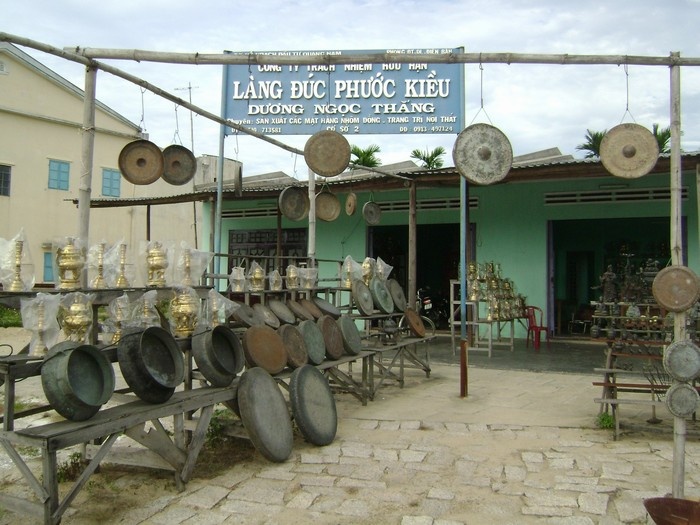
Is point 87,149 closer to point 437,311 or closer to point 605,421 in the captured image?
point 605,421

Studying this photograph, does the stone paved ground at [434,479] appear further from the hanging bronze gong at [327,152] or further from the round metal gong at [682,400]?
the hanging bronze gong at [327,152]

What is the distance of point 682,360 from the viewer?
4.15 meters

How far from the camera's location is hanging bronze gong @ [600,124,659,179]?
16.9 ft

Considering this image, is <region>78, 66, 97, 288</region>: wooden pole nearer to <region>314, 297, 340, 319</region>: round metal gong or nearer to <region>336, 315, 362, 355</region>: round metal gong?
<region>336, 315, 362, 355</region>: round metal gong

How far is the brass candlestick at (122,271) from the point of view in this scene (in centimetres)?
480

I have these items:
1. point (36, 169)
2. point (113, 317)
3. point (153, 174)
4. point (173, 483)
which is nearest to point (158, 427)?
point (173, 483)

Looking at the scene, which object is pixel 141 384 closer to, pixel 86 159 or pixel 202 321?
pixel 202 321

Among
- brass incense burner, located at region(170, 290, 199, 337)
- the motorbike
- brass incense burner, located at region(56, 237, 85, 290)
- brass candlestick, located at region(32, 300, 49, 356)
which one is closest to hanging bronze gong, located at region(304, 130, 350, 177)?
brass incense burner, located at region(170, 290, 199, 337)

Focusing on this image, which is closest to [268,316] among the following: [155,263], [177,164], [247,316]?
[247,316]

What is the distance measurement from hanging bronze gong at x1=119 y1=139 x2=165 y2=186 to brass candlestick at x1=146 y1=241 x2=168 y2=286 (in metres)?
1.44

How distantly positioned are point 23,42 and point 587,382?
722 centimetres

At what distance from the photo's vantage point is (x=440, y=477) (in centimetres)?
454

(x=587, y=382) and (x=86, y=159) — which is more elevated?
(x=86, y=159)

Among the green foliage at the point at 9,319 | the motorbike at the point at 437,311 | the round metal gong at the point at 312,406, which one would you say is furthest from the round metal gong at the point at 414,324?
the green foliage at the point at 9,319
